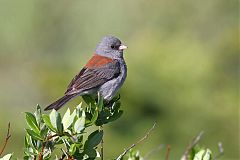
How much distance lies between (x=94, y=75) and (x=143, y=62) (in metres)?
4.64

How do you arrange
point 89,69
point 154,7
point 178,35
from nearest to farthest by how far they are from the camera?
point 89,69 → point 178,35 → point 154,7

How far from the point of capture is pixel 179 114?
881 cm

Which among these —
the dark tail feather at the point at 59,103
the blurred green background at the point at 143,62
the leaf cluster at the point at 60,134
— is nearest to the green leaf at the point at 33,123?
the leaf cluster at the point at 60,134

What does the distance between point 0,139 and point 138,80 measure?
2109 mm

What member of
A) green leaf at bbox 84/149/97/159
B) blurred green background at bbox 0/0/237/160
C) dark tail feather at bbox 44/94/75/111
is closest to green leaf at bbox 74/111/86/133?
green leaf at bbox 84/149/97/159

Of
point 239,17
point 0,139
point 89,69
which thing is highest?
point 89,69

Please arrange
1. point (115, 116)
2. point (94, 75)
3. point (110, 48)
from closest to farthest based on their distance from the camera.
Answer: point (115, 116) → point (94, 75) → point (110, 48)

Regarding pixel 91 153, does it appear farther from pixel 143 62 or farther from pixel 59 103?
pixel 143 62

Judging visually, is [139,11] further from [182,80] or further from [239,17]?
[182,80]

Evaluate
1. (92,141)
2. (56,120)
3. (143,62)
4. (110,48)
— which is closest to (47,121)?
(56,120)

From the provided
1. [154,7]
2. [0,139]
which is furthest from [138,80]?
[154,7]

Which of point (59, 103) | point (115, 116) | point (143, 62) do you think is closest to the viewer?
point (115, 116)

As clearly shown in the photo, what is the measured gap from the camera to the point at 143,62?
9203 millimetres

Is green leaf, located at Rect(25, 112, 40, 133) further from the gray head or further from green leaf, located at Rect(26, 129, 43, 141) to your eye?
the gray head
